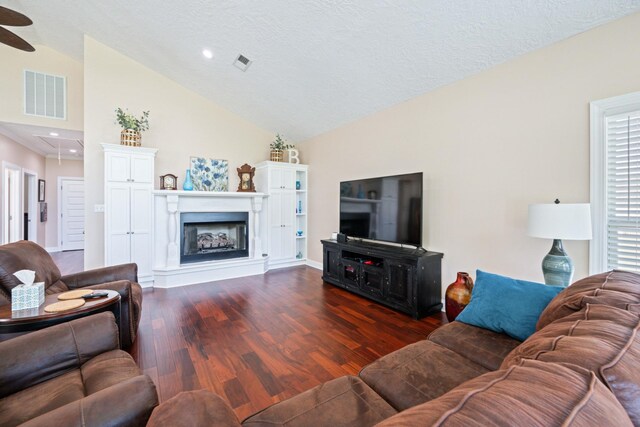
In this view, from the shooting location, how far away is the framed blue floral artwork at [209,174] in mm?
4941

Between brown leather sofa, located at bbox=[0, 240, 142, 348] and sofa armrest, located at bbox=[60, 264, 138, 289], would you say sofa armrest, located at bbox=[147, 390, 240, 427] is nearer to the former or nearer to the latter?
brown leather sofa, located at bbox=[0, 240, 142, 348]

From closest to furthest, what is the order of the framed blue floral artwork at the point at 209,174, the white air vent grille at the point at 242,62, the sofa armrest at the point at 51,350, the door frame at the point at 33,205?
the sofa armrest at the point at 51,350, the white air vent grille at the point at 242,62, the framed blue floral artwork at the point at 209,174, the door frame at the point at 33,205

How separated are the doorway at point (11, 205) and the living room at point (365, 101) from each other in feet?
6.39

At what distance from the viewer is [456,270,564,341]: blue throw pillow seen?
62.6 inches

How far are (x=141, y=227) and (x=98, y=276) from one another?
170cm

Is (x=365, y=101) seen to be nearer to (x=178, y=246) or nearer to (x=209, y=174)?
(x=209, y=174)

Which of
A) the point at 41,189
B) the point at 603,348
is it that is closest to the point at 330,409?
the point at 603,348

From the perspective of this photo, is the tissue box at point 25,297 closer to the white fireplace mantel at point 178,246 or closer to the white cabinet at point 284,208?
the white fireplace mantel at point 178,246

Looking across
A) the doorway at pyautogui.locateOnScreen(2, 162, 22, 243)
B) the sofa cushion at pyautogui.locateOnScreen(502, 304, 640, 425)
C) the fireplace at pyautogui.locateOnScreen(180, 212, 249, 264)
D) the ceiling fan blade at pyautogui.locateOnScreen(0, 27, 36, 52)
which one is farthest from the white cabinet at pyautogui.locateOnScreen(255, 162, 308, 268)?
the doorway at pyautogui.locateOnScreen(2, 162, 22, 243)

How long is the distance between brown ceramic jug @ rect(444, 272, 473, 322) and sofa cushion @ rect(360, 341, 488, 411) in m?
1.22

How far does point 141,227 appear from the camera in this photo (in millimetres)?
4191

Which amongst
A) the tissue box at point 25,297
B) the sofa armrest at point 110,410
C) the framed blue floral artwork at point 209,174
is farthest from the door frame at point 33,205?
the sofa armrest at point 110,410

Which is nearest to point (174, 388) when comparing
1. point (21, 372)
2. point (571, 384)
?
point (21, 372)

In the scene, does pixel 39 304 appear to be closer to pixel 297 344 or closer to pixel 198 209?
pixel 297 344
